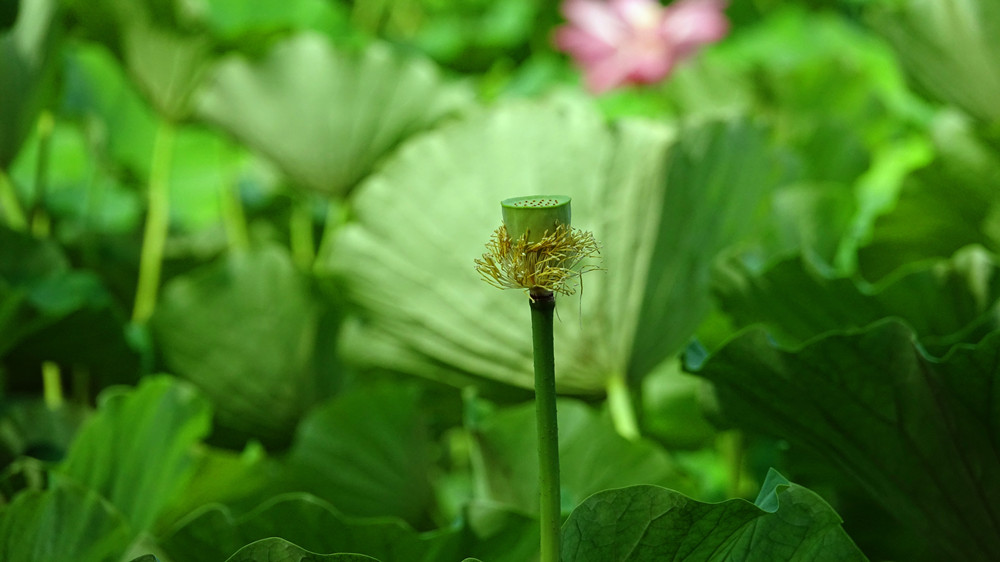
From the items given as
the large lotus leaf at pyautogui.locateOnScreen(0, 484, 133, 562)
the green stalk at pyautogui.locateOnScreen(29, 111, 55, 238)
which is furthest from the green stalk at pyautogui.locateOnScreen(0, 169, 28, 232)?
the large lotus leaf at pyautogui.locateOnScreen(0, 484, 133, 562)

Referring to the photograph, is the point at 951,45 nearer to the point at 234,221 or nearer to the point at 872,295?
the point at 872,295

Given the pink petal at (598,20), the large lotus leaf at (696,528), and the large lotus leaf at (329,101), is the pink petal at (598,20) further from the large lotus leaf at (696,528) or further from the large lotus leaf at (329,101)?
the large lotus leaf at (696,528)

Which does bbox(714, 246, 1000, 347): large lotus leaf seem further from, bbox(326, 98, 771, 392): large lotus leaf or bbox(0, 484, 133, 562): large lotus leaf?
bbox(0, 484, 133, 562): large lotus leaf

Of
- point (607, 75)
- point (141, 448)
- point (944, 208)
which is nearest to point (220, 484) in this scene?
point (141, 448)

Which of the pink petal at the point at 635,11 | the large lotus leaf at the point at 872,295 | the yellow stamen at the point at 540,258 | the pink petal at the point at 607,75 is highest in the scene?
the pink petal at the point at 635,11

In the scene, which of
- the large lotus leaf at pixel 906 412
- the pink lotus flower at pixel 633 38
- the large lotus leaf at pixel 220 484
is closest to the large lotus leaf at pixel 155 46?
the large lotus leaf at pixel 220 484

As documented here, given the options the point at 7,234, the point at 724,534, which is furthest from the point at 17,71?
the point at 724,534

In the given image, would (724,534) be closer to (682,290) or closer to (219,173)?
(682,290)
